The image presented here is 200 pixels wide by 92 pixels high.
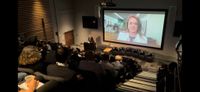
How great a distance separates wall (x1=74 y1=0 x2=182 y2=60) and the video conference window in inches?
6.9

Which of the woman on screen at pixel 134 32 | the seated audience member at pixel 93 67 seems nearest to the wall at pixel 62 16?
the woman on screen at pixel 134 32

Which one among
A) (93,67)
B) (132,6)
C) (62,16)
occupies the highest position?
(132,6)

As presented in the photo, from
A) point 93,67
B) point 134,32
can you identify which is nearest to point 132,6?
point 134,32

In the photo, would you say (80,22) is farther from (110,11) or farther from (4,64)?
(4,64)

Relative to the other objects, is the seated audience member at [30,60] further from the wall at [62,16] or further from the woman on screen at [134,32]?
the woman on screen at [134,32]

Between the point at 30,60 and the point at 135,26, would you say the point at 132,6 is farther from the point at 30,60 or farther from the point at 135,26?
the point at 30,60

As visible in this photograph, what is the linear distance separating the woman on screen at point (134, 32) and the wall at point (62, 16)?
2.35 meters

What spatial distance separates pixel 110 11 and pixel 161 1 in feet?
6.64

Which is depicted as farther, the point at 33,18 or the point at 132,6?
the point at 132,6

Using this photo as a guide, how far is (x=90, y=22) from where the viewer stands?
8.02 m

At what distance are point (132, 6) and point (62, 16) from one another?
2793mm

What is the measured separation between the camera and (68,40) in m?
8.34

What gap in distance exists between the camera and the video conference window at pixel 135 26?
664 centimetres

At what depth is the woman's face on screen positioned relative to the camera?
23.4 ft
